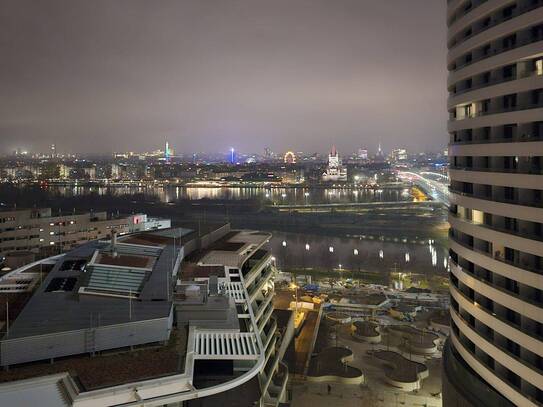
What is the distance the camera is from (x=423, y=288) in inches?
993

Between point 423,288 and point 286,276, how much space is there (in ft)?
23.9

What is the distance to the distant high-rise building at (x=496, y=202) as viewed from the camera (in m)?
7.93

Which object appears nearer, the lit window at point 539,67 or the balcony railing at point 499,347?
the balcony railing at point 499,347

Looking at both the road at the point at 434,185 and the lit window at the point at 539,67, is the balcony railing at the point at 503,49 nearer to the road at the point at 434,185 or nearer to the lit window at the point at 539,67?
the lit window at the point at 539,67

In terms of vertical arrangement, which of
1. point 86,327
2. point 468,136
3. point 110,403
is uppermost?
point 468,136

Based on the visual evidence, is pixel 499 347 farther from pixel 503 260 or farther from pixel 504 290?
pixel 503 260

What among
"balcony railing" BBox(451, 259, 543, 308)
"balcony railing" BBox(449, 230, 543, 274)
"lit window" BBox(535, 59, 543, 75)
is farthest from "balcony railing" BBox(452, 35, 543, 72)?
"balcony railing" BBox(451, 259, 543, 308)

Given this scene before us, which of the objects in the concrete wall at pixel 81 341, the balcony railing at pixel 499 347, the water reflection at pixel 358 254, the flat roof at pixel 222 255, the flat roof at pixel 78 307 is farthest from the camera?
the water reflection at pixel 358 254

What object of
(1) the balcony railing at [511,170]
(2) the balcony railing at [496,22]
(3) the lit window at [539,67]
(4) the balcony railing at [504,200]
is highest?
(2) the balcony railing at [496,22]

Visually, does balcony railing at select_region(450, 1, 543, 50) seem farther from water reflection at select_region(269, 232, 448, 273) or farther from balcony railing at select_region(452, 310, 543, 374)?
water reflection at select_region(269, 232, 448, 273)

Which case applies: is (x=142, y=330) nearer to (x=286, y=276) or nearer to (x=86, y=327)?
(x=86, y=327)

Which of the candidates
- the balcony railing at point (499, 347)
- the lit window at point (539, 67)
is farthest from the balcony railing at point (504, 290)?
the lit window at point (539, 67)

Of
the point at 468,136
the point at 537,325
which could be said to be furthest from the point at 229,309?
the point at 468,136


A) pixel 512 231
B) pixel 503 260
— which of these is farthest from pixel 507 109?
pixel 503 260
